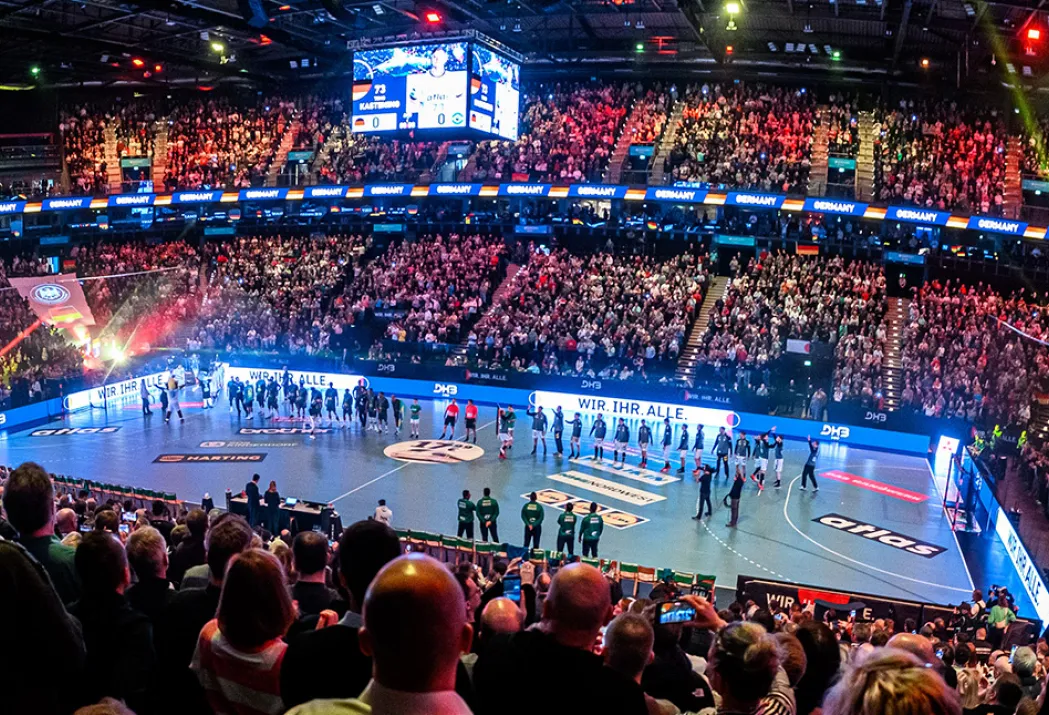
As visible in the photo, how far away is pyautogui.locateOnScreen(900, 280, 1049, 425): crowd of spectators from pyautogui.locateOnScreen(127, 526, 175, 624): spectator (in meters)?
26.3

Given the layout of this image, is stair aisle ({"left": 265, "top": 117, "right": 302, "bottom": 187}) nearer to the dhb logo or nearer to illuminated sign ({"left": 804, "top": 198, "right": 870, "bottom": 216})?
illuminated sign ({"left": 804, "top": 198, "right": 870, "bottom": 216})

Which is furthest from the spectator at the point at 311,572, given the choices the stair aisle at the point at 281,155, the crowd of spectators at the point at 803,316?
the stair aisle at the point at 281,155

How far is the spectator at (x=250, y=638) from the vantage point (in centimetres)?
358

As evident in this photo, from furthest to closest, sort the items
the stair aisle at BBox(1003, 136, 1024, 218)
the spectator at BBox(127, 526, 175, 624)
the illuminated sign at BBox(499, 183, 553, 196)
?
the illuminated sign at BBox(499, 183, 553, 196)
the stair aisle at BBox(1003, 136, 1024, 218)
the spectator at BBox(127, 526, 175, 624)

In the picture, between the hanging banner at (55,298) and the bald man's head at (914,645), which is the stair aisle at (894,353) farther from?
the hanging banner at (55,298)

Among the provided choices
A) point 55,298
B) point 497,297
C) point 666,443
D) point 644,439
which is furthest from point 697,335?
point 55,298

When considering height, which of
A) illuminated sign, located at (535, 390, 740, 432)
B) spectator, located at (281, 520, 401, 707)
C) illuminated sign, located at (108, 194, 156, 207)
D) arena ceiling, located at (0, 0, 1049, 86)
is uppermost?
arena ceiling, located at (0, 0, 1049, 86)

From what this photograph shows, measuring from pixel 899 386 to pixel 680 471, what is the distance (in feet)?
35.7

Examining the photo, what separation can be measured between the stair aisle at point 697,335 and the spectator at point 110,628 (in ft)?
95.5

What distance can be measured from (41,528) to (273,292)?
39.6m

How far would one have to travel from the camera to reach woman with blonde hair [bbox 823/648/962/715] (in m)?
2.36

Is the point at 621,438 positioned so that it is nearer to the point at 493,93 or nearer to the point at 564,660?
the point at 493,93

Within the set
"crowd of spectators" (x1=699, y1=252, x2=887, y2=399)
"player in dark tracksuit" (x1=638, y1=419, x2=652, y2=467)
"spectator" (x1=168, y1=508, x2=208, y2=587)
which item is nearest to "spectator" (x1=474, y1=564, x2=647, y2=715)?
"spectator" (x1=168, y1=508, x2=208, y2=587)

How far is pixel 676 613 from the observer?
585 centimetres
